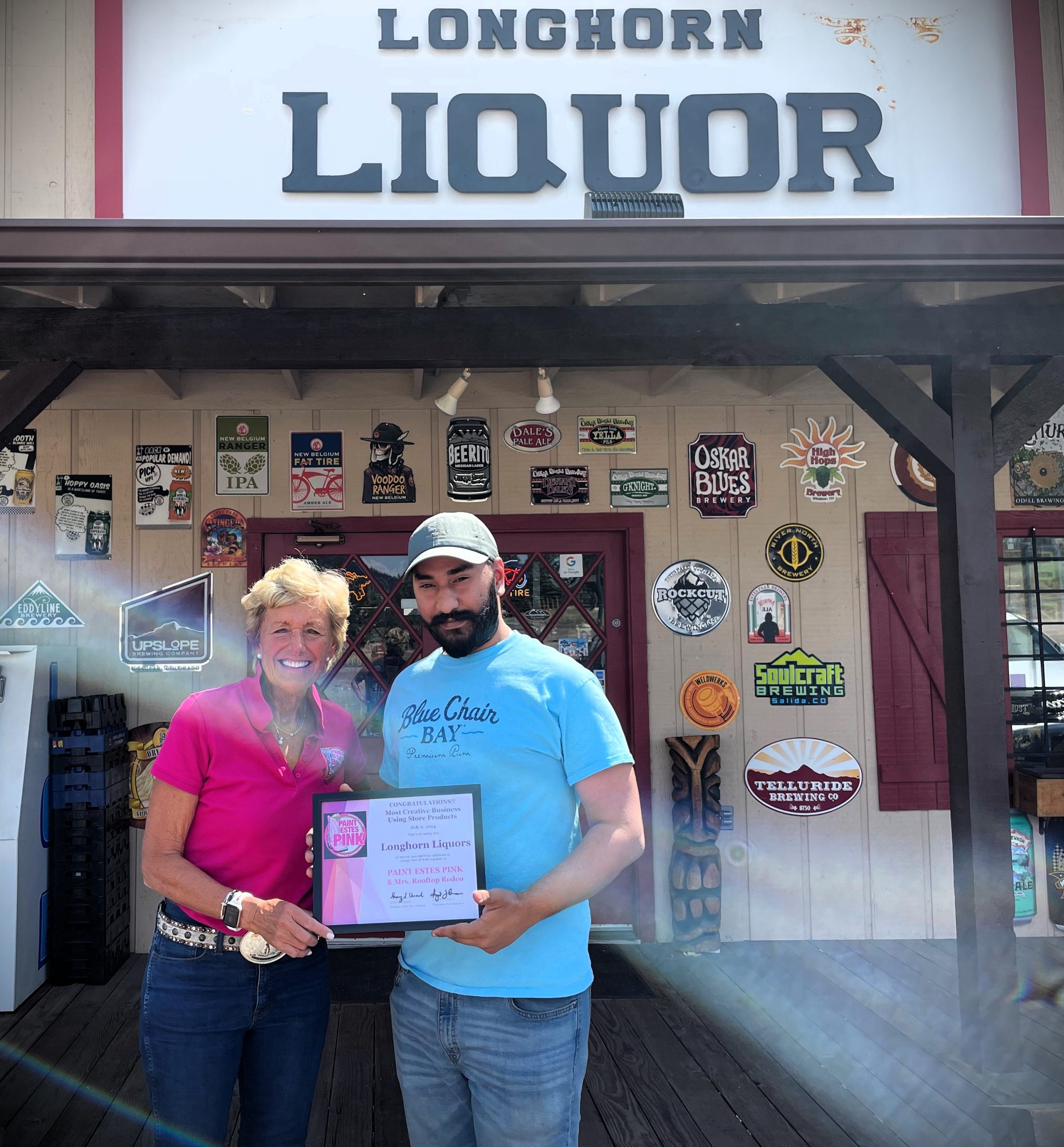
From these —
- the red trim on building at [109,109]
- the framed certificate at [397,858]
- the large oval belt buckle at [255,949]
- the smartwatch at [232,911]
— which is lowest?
the large oval belt buckle at [255,949]

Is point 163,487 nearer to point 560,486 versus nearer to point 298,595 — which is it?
point 560,486

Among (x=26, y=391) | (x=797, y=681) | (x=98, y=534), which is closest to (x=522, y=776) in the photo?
(x=26, y=391)

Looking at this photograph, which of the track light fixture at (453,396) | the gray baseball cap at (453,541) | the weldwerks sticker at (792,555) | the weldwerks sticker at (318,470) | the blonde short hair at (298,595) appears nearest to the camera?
the gray baseball cap at (453,541)

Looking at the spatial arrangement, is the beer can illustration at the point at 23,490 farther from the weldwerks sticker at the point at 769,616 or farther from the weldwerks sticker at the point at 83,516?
the weldwerks sticker at the point at 769,616

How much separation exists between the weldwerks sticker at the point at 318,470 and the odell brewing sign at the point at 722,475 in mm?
1973

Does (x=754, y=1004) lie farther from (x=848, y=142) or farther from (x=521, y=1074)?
(x=848, y=142)

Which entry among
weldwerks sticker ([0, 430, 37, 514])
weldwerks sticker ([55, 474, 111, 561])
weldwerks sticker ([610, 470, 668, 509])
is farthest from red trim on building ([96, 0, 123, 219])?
weldwerks sticker ([610, 470, 668, 509])

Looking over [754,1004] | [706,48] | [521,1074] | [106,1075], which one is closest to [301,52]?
[706,48]

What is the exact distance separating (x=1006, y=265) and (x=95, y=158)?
9.78 feet

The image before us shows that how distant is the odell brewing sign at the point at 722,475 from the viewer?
15.9 ft

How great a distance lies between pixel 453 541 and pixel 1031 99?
8.87 feet

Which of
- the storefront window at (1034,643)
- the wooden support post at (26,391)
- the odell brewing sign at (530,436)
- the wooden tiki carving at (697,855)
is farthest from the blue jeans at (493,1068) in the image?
the storefront window at (1034,643)

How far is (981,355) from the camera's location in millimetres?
3055

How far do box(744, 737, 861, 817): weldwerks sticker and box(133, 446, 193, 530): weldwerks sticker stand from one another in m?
3.45
